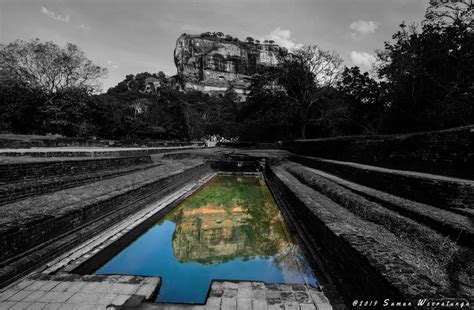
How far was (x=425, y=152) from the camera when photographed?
705 centimetres

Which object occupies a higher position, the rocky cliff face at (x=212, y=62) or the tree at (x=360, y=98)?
the rocky cliff face at (x=212, y=62)

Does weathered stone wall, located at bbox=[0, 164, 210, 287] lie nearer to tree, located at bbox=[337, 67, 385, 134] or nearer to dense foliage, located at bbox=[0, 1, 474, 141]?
dense foliage, located at bbox=[0, 1, 474, 141]

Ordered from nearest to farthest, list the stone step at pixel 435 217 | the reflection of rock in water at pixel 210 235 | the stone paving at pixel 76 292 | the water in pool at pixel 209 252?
the stone paving at pixel 76 292 → the stone step at pixel 435 217 → the water in pool at pixel 209 252 → the reflection of rock in water at pixel 210 235

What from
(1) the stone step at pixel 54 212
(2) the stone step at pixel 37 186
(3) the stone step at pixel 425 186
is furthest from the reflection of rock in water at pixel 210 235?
(3) the stone step at pixel 425 186

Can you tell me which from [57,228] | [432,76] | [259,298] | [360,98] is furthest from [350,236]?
[360,98]

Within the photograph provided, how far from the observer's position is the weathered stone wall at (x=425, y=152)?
566 centimetres

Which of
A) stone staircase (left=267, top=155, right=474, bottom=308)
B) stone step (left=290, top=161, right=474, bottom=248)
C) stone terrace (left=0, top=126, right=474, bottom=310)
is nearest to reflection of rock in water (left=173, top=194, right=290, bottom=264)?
stone terrace (left=0, top=126, right=474, bottom=310)

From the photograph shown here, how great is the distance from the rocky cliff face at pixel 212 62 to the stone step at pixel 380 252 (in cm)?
10922

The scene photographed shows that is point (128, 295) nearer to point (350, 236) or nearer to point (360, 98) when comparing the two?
point (350, 236)

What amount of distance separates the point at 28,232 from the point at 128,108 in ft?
146

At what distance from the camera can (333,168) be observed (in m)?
11.7

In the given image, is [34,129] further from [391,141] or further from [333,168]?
[391,141]

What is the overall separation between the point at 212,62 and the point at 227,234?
380ft

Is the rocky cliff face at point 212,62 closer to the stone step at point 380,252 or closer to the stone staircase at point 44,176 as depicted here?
the stone staircase at point 44,176
